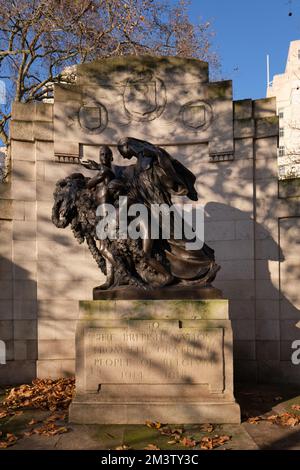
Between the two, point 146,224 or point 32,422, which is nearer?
point 32,422

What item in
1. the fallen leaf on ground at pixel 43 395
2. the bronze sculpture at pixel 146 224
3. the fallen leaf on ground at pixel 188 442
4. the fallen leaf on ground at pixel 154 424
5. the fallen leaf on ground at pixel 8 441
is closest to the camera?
the fallen leaf on ground at pixel 188 442

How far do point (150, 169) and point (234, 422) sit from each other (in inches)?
148

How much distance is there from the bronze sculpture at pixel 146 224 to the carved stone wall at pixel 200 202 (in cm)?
255

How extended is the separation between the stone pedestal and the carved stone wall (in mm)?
2938

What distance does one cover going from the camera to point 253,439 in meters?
4.91

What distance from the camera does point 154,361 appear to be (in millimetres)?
5586

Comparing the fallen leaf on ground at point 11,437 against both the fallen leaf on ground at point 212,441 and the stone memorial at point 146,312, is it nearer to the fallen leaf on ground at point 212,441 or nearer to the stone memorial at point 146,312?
the stone memorial at point 146,312

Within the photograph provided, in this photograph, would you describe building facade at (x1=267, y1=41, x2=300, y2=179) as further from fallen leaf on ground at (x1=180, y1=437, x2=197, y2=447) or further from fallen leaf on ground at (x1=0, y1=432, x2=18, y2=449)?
fallen leaf on ground at (x1=0, y1=432, x2=18, y2=449)

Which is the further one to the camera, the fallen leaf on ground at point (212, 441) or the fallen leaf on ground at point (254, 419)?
the fallen leaf on ground at point (254, 419)

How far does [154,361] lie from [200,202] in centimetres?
419

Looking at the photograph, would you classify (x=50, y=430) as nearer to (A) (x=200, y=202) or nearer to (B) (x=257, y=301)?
(B) (x=257, y=301)

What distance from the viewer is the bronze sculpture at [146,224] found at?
19.5ft

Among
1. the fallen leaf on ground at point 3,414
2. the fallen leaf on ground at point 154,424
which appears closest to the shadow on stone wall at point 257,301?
the fallen leaf on ground at point 154,424

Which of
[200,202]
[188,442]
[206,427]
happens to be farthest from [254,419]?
[200,202]
